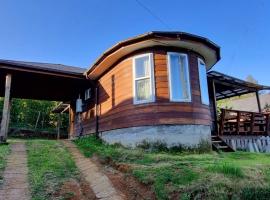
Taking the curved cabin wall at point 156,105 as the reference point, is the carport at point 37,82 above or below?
above

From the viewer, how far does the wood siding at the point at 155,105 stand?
907 cm

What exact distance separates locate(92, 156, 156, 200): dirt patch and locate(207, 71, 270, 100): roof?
24.7ft

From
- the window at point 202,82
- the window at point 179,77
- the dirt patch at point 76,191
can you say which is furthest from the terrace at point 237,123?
the dirt patch at point 76,191

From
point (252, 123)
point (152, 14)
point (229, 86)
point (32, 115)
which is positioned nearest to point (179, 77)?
point (152, 14)

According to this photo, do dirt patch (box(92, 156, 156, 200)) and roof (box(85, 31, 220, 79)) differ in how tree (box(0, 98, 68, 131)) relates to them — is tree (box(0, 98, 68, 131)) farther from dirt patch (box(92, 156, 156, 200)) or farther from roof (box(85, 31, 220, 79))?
dirt patch (box(92, 156, 156, 200))

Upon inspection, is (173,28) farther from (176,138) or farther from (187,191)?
(187,191)

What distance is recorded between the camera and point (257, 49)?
13.0 metres

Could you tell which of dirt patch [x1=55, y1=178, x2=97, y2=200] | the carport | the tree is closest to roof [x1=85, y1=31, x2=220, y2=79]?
the carport

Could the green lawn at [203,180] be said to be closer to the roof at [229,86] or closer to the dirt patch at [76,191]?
the dirt patch at [76,191]

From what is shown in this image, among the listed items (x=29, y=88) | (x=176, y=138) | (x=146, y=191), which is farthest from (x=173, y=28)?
(x=29, y=88)

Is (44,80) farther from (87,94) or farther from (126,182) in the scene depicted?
(126,182)

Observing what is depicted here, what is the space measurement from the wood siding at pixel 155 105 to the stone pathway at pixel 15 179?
3600 millimetres

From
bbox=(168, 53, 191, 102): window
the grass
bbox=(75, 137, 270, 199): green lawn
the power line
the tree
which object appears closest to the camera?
bbox=(75, 137, 270, 199): green lawn

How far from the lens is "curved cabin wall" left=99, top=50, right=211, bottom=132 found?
9062 mm
